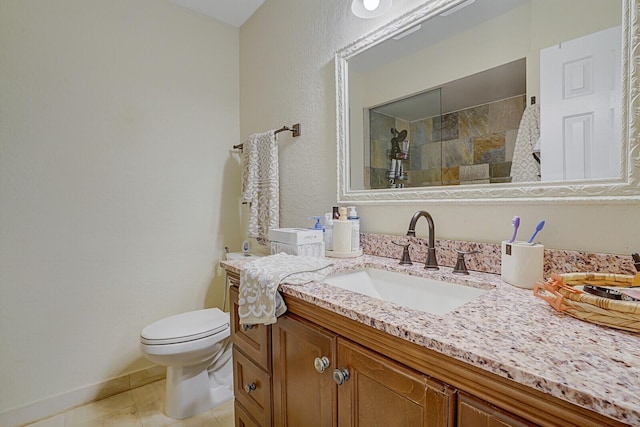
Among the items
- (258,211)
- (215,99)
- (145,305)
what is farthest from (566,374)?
(215,99)

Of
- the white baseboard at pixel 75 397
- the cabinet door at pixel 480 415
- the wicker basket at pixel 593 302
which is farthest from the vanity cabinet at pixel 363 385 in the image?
the white baseboard at pixel 75 397

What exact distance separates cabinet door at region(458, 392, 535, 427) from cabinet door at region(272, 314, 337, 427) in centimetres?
32

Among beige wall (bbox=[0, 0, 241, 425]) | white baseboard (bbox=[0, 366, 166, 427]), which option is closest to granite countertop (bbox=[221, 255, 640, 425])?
beige wall (bbox=[0, 0, 241, 425])

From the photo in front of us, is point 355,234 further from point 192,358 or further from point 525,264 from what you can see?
point 192,358

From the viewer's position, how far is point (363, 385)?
2.20 ft

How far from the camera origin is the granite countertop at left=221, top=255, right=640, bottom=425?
370 mm

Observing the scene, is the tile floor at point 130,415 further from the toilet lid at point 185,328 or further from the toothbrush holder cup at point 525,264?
the toothbrush holder cup at point 525,264

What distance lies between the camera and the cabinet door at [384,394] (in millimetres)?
529

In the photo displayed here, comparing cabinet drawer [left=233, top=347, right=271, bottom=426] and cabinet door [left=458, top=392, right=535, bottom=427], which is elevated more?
cabinet door [left=458, top=392, right=535, bottom=427]

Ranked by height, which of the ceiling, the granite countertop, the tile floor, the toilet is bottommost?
the tile floor

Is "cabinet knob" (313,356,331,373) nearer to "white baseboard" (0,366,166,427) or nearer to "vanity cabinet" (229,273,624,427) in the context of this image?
"vanity cabinet" (229,273,624,427)

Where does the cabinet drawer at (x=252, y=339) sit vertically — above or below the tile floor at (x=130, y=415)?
above

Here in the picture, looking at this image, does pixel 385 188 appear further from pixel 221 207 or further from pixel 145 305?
pixel 145 305

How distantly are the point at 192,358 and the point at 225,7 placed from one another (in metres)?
2.18
